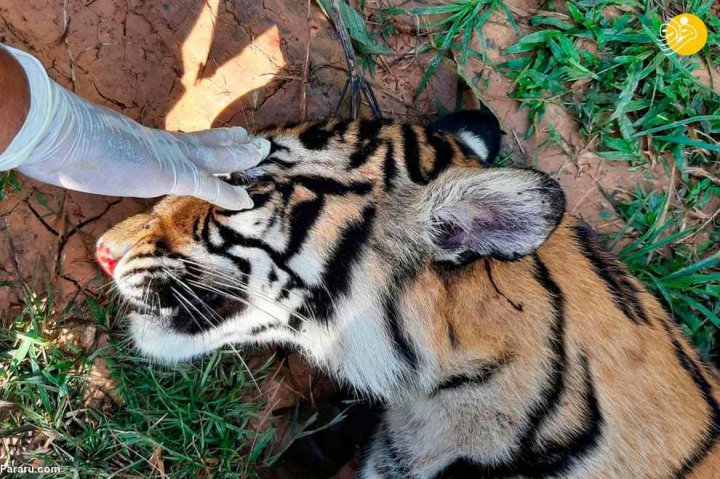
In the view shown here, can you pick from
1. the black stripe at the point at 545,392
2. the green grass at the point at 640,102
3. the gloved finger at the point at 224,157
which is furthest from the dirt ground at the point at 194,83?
the black stripe at the point at 545,392

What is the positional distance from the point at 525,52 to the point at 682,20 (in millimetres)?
800

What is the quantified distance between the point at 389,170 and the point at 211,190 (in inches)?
22.2

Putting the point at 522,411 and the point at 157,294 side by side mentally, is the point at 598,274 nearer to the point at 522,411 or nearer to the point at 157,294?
the point at 522,411

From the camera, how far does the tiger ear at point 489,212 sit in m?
1.72

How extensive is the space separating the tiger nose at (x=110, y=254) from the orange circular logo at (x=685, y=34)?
2.78 m

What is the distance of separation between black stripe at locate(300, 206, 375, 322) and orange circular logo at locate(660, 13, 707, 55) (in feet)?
7.05

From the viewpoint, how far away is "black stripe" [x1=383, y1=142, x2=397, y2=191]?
202 cm

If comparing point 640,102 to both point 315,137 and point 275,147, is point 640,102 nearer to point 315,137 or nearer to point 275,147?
point 315,137

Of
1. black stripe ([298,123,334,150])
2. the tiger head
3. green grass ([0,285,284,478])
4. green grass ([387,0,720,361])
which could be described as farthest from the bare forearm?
Result: green grass ([387,0,720,361])

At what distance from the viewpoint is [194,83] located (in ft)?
9.37

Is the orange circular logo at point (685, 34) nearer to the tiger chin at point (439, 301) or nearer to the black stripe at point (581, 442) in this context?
the tiger chin at point (439, 301)

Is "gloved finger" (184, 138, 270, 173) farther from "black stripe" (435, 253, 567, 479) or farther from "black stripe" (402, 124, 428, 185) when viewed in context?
"black stripe" (435, 253, 567, 479)

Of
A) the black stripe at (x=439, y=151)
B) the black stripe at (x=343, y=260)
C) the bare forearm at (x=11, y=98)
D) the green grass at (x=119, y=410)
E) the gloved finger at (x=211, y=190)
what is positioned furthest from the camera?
the green grass at (x=119, y=410)

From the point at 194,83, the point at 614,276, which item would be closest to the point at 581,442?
the point at 614,276
